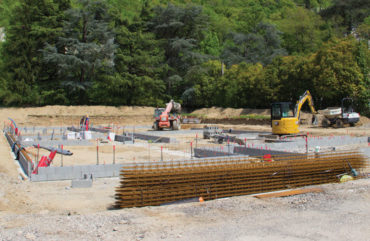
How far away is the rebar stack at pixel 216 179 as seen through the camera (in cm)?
942

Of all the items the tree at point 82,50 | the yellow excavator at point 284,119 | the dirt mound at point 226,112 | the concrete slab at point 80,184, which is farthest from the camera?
the tree at point 82,50

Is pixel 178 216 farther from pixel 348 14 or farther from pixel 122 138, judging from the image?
pixel 348 14

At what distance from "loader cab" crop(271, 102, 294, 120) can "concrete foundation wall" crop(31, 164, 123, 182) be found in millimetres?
11543

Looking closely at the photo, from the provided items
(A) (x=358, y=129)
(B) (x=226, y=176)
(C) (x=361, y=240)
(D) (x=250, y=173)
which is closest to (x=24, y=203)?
(B) (x=226, y=176)

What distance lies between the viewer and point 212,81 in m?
53.1

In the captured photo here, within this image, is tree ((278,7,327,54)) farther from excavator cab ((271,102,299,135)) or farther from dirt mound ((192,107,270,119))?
excavator cab ((271,102,299,135))

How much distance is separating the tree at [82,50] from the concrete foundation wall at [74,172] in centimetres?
3933

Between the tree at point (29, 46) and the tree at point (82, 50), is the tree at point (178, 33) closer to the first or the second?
the tree at point (82, 50)

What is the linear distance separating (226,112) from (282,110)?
25.7m

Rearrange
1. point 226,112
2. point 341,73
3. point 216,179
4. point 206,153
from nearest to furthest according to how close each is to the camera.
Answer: point 216,179, point 206,153, point 341,73, point 226,112

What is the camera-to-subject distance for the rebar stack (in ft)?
30.9

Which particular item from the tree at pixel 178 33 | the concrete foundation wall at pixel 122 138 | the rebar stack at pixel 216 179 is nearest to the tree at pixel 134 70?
the tree at pixel 178 33

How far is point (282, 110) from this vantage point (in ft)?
72.1

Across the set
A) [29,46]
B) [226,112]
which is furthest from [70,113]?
[226,112]
